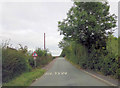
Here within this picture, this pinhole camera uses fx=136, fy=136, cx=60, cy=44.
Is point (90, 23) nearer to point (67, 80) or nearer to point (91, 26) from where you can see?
point (91, 26)

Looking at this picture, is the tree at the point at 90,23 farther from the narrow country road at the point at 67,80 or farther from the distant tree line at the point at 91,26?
the narrow country road at the point at 67,80

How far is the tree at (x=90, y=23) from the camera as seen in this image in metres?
15.7

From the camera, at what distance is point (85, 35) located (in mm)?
17109

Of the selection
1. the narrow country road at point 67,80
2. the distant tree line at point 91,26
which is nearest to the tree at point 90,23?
the distant tree line at point 91,26

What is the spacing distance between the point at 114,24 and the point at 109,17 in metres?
1.10

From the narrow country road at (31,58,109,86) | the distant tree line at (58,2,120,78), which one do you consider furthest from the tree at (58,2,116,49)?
the narrow country road at (31,58,109,86)

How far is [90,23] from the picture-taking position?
52.2 ft

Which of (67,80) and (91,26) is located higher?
(91,26)

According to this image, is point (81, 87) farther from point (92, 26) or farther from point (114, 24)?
point (114, 24)

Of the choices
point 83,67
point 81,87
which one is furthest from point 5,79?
point 83,67

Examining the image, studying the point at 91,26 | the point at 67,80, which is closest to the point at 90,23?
the point at 91,26

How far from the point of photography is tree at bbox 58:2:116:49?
15.7m

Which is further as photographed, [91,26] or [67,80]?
[91,26]

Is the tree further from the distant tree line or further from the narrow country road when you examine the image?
the narrow country road
